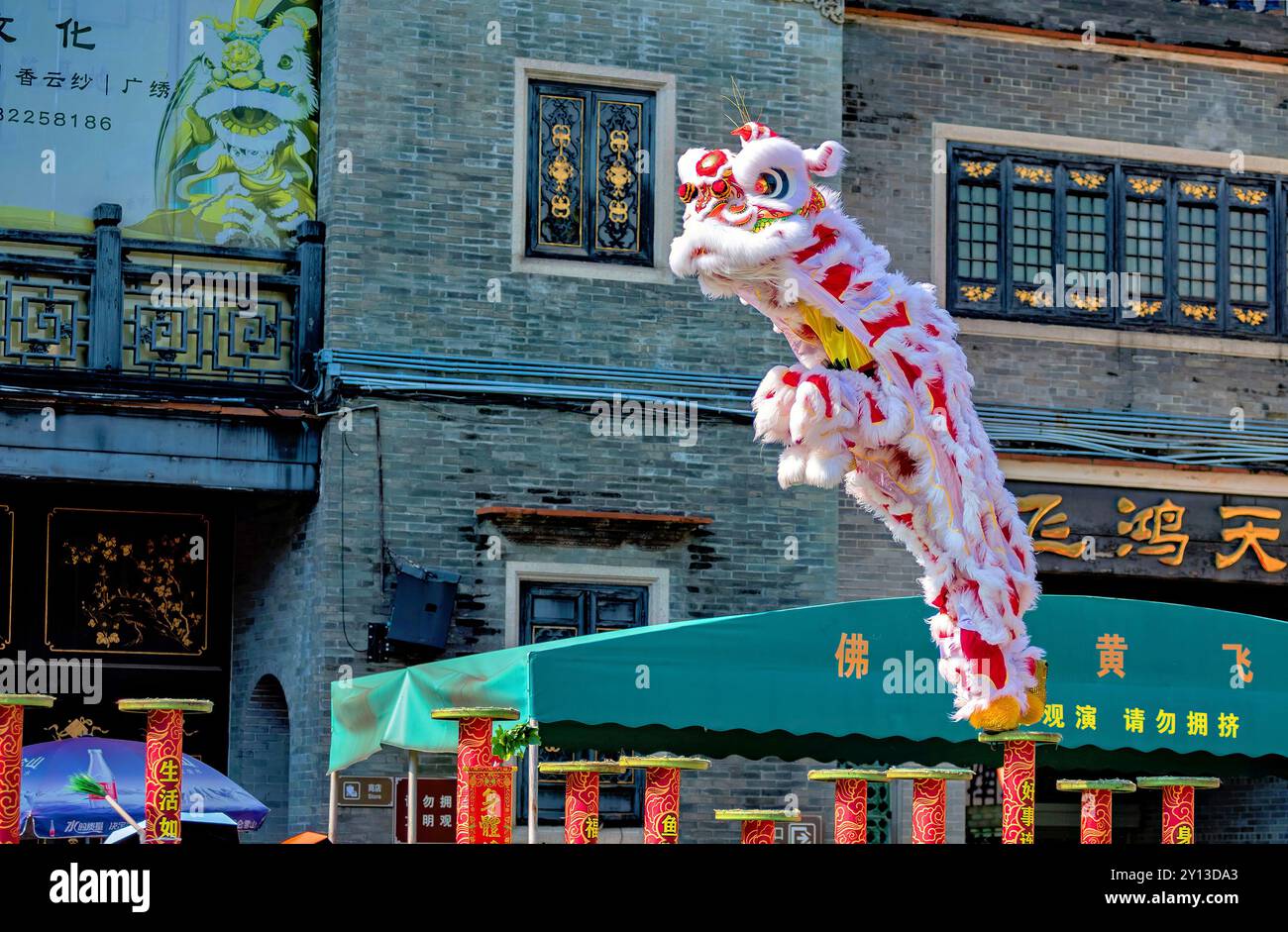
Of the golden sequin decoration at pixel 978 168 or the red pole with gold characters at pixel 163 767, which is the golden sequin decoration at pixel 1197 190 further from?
the red pole with gold characters at pixel 163 767

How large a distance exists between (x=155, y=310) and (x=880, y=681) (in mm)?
7512

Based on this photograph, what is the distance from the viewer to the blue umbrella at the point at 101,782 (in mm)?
14734

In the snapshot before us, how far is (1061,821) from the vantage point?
68.0 feet

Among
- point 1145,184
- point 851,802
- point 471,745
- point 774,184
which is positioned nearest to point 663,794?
point 851,802

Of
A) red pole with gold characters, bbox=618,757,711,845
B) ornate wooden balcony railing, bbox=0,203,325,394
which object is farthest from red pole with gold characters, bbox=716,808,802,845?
ornate wooden balcony railing, bbox=0,203,325,394

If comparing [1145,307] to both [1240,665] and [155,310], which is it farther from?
[155,310]

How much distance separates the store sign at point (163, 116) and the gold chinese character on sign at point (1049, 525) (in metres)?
6.44

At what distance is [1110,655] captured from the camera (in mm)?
11844

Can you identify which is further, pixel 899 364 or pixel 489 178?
pixel 489 178

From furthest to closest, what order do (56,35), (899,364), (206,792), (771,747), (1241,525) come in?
(1241,525), (56,35), (206,792), (771,747), (899,364)

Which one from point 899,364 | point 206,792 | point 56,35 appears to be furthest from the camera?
point 56,35
